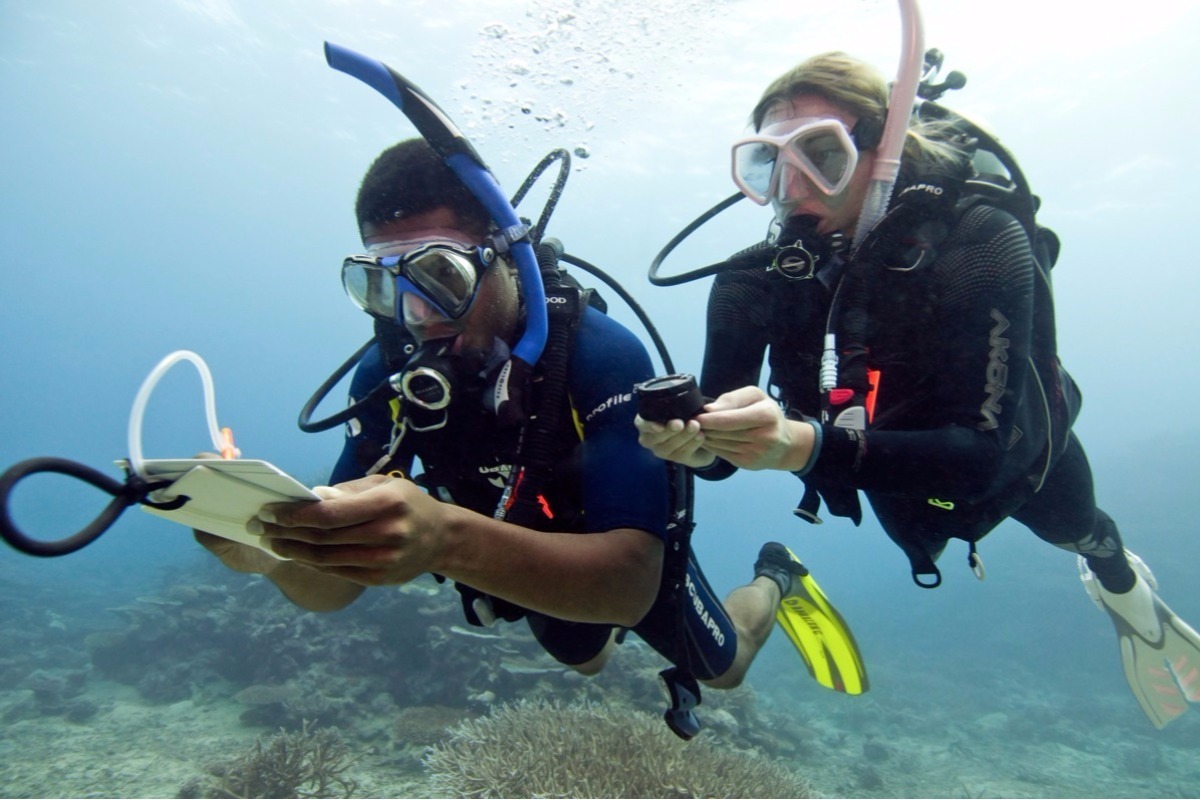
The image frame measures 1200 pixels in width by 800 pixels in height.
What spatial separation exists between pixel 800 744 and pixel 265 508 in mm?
12030

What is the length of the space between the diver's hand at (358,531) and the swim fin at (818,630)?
4216 mm

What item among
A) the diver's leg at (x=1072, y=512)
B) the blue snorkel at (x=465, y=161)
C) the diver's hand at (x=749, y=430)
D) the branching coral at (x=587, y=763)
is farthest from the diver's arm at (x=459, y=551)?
the branching coral at (x=587, y=763)

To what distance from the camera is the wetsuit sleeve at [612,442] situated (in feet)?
7.43

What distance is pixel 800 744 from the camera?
35.8 feet

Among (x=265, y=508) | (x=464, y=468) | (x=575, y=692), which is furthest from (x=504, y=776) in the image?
(x=265, y=508)

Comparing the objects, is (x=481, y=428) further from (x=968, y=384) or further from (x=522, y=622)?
(x=522, y=622)

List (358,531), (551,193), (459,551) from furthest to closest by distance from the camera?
(551,193) → (459,551) → (358,531)

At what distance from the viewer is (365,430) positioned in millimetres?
3119

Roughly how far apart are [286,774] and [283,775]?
0.03 m

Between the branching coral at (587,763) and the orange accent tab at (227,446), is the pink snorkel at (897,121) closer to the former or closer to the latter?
the orange accent tab at (227,446)

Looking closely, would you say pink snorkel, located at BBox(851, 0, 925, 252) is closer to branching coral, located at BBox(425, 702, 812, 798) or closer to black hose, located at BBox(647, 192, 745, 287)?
black hose, located at BBox(647, 192, 745, 287)

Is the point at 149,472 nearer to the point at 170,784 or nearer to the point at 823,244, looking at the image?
the point at 823,244

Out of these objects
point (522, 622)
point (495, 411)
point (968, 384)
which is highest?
point (968, 384)

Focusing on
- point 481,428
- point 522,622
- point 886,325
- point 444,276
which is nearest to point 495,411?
point 481,428
